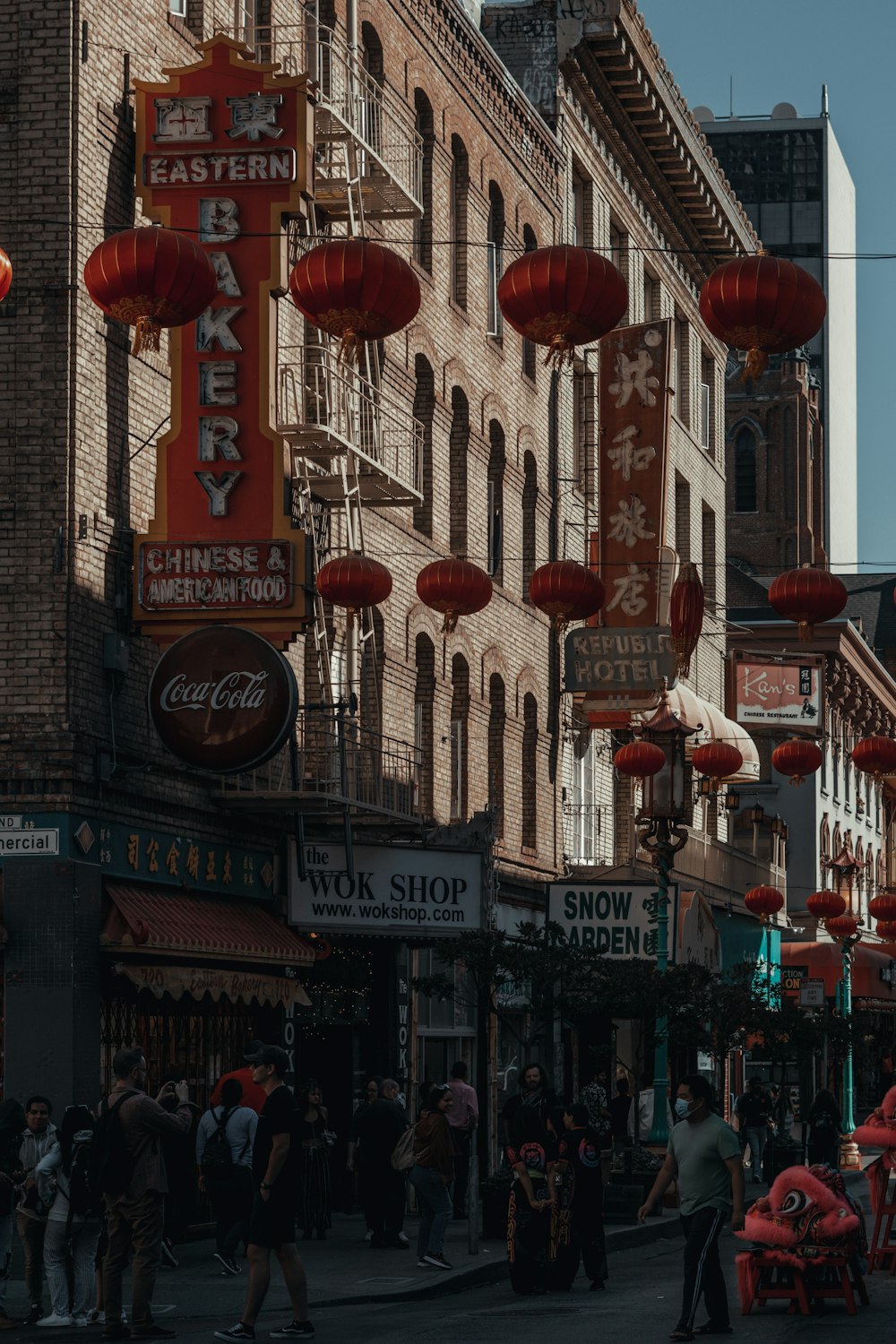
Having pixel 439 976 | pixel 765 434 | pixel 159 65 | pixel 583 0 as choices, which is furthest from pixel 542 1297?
pixel 765 434

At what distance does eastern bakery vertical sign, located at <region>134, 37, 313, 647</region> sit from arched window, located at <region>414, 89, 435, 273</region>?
9743 millimetres

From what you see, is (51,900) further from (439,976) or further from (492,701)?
(492,701)

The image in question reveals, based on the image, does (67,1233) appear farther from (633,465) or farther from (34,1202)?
(633,465)

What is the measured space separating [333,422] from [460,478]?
26.8 ft

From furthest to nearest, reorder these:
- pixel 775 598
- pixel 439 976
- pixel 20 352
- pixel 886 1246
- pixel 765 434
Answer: pixel 765 434 < pixel 439 976 < pixel 775 598 < pixel 20 352 < pixel 886 1246

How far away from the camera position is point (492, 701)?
34.8 metres

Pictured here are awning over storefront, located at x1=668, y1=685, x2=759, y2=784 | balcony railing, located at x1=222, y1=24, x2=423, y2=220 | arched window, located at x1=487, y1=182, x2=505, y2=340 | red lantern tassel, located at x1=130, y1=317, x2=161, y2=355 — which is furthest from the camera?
awning over storefront, located at x1=668, y1=685, x2=759, y2=784

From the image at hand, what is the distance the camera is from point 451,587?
25.4 meters

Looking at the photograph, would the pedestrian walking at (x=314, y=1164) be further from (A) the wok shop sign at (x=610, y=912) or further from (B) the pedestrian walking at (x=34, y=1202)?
(A) the wok shop sign at (x=610, y=912)

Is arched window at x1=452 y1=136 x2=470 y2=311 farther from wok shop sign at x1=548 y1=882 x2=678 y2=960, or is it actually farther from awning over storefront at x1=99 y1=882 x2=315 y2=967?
awning over storefront at x1=99 y1=882 x2=315 y2=967

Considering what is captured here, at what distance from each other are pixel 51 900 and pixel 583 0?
995 inches

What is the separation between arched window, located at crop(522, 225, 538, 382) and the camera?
36781mm

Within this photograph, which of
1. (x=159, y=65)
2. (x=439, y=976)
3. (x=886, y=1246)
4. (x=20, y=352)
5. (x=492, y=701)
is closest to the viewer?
(x=886, y=1246)


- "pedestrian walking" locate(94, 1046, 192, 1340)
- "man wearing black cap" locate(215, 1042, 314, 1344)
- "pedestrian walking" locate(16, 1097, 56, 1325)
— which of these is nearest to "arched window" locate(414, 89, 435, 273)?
"pedestrian walking" locate(16, 1097, 56, 1325)
